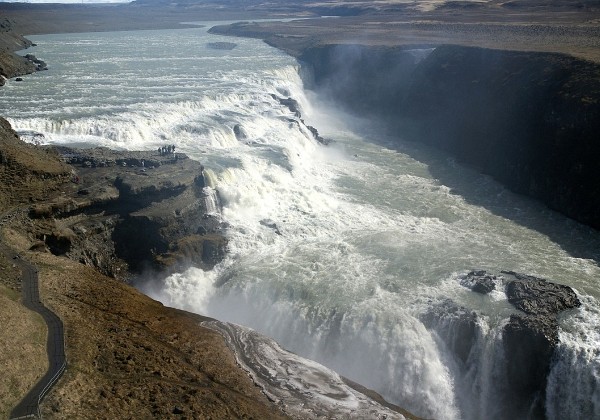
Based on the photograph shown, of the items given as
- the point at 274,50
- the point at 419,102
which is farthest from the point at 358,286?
the point at 274,50

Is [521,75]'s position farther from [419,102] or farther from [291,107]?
[291,107]

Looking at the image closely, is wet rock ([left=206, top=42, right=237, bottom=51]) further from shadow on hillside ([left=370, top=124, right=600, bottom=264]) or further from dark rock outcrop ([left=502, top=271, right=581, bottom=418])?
dark rock outcrop ([left=502, top=271, right=581, bottom=418])

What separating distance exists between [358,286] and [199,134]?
16.1 metres

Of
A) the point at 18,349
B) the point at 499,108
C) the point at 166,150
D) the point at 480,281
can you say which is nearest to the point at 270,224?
the point at 166,150

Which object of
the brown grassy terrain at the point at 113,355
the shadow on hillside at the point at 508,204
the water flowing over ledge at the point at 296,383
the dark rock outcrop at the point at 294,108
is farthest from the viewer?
the dark rock outcrop at the point at 294,108

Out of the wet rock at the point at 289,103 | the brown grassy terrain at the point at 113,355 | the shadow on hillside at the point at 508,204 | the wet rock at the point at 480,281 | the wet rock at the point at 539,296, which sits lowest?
the shadow on hillside at the point at 508,204

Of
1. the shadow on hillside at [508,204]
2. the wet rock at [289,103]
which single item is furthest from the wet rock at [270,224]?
the wet rock at [289,103]

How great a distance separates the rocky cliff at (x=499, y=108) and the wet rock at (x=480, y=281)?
8.82m

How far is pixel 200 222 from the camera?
917 inches

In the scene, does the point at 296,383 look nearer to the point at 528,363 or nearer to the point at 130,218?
the point at 528,363

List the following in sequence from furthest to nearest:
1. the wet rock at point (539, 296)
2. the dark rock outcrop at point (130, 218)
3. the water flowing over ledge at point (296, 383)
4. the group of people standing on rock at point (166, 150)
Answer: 1. the group of people standing on rock at point (166, 150)
2. the dark rock outcrop at point (130, 218)
3. the wet rock at point (539, 296)
4. the water flowing over ledge at point (296, 383)

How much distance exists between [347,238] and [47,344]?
14181mm

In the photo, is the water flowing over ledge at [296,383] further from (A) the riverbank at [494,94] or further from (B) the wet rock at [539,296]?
(A) the riverbank at [494,94]

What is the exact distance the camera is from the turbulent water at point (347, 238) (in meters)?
16.7
